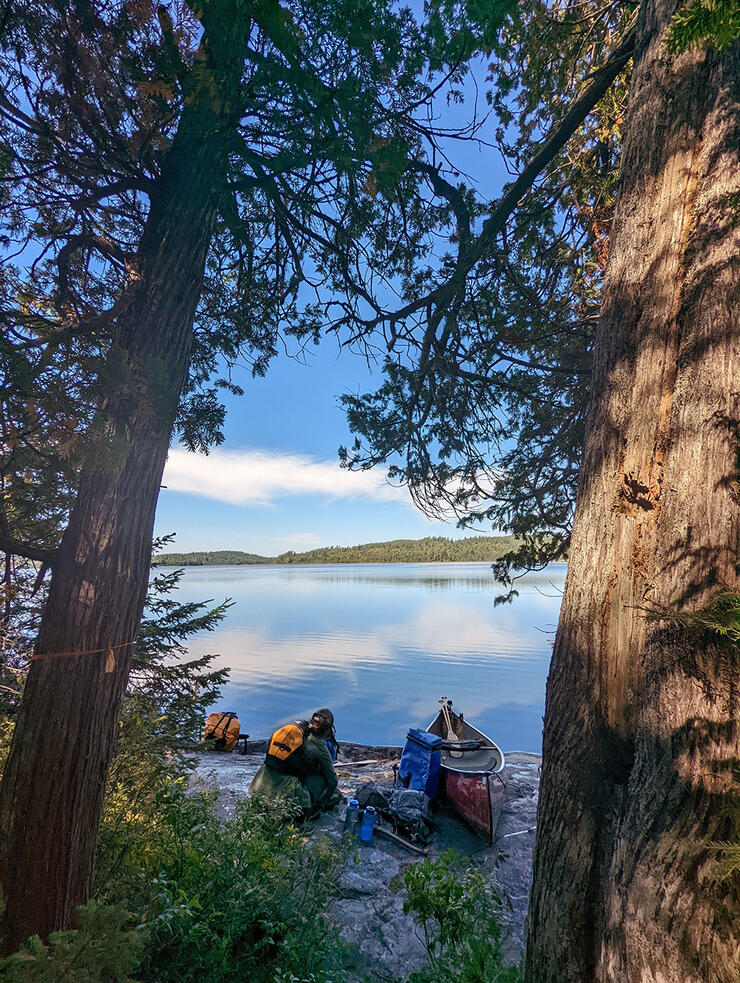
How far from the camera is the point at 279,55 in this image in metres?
2.57

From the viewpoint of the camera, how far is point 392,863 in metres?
5.37

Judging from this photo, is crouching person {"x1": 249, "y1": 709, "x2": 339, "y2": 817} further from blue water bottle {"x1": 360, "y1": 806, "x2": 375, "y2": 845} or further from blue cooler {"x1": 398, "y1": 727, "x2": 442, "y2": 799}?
blue cooler {"x1": 398, "y1": 727, "x2": 442, "y2": 799}

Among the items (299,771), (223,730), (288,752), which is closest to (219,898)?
(288,752)

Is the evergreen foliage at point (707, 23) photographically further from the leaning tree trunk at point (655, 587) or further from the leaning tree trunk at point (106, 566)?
the leaning tree trunk at point (106, 566)

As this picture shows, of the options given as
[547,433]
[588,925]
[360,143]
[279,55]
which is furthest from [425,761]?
[279,55]

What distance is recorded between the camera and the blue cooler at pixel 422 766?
6875 mm

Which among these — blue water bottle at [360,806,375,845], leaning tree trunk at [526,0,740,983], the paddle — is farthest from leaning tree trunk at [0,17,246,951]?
the paddle

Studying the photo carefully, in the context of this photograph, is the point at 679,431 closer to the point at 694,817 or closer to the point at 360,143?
the point at 694,817

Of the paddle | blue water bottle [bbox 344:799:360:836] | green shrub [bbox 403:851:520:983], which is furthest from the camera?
the paddle

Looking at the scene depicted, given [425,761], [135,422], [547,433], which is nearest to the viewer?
[135,422]

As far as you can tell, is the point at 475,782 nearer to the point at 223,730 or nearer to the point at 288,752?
the point at 288,752

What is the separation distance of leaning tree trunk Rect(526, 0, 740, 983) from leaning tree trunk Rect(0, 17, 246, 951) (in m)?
2.18

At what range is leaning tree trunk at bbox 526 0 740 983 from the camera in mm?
1201

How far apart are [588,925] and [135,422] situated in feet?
9.73
